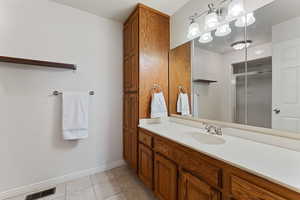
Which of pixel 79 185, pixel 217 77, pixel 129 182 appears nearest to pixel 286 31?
pixel 217 77

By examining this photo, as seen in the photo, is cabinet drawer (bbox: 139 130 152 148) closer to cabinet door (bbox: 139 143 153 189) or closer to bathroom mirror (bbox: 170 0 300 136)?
cabinet door (bbox: 139 143 153 189)

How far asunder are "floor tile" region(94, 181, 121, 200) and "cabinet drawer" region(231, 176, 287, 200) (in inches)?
56.1

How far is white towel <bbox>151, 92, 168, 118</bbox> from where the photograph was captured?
182 centimetres

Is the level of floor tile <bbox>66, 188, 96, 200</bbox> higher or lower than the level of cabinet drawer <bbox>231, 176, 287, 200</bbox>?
lower

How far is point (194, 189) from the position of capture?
0.95 metres

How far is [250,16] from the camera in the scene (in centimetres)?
118

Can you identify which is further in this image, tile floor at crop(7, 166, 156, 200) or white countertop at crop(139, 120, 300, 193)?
tile floor at crop(7, 166, 156, 200)

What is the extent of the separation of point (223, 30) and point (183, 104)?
1.00m

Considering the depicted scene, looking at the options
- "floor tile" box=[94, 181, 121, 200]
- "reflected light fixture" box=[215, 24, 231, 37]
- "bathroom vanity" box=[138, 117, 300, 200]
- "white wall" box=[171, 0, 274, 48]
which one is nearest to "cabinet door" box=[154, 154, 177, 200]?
"bathroom vanity" box=[138, 117, 300, 200]

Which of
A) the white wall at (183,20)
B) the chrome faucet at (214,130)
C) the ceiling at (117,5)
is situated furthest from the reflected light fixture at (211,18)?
the chrome faucet at (214,130)

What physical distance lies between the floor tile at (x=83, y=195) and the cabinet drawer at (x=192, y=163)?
3.40 feet

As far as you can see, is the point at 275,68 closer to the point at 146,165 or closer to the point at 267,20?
the point at 267,20

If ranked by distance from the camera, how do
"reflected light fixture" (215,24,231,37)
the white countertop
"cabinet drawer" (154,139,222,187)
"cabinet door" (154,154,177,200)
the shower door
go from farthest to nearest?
"reflected light fixture" (215,24,231,37) < "cabinet door" (154,154,177,200) < the shower door < "cabinet drawer" (154,139,222,187) < the white countertop

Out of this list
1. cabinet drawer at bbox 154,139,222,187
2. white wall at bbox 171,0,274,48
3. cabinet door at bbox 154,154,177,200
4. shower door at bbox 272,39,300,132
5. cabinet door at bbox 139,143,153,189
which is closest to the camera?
cabinet drawer at bbox 154,139,222,187
